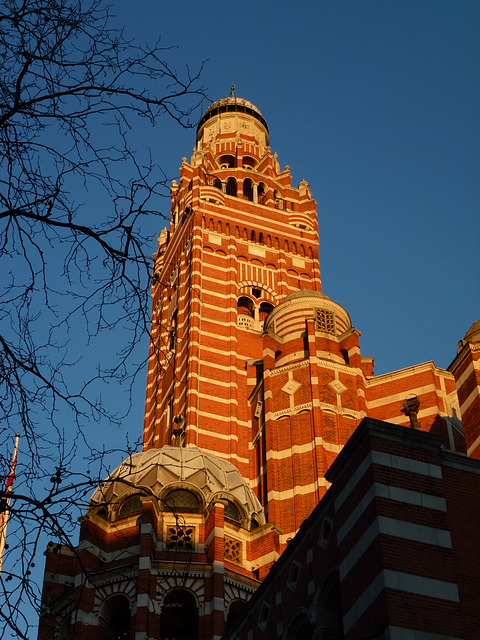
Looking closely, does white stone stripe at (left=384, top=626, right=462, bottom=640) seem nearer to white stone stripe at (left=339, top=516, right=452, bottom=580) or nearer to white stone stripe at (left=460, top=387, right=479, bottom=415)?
white stone stripe at (left=339, top=516, right=452, bottom=580)

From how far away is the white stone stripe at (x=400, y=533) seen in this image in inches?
622

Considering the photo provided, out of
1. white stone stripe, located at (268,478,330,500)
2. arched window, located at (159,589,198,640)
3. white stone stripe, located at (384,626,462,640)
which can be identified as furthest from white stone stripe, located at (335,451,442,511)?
white stone stripe, located at (268,478,330,500)

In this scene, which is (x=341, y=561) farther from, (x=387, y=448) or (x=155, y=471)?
(x=155, y=471)

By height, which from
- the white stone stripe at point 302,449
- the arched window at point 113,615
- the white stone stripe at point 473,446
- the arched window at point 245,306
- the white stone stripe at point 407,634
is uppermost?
the arched window at point 245,306

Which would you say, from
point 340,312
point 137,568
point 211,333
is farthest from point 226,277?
point 137,568

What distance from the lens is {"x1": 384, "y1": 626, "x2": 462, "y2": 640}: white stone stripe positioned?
47.5 feet

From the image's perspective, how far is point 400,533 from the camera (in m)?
15.8

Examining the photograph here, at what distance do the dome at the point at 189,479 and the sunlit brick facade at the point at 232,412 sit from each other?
75 mm

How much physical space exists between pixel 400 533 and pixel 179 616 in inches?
665

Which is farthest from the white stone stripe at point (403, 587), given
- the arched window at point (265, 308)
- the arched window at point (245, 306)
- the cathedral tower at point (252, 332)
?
the arched window at point (265, 308)

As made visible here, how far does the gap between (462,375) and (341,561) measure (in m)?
11.3

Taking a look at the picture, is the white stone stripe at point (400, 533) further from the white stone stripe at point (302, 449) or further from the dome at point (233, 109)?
the dome at point (233, 109)

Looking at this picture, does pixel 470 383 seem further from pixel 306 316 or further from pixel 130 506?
pixel 306 316

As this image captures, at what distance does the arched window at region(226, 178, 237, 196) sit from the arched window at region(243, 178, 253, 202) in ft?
2.53
